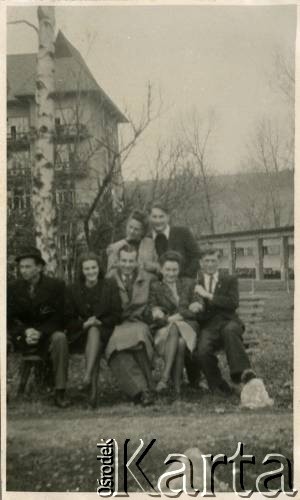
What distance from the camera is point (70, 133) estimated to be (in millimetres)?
4527

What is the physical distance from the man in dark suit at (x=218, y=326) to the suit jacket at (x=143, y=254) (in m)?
0.33

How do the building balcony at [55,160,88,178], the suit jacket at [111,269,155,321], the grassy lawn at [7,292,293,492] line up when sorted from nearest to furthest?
the grassy lawn at [7,292,293,492], the suit jacket at [111,269,155,321], the building balcony at [55,160,88,178]

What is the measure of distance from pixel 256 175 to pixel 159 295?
1.05m

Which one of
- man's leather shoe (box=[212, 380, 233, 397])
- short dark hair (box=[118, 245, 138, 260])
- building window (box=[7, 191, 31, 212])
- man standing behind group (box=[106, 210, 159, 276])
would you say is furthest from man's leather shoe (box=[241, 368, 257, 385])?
building window (box=[7, 191, 31, 212])

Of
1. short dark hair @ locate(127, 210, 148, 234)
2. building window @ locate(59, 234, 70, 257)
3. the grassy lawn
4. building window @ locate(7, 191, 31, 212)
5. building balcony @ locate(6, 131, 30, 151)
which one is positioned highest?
building balcony @ locate(6, 131, 30, 151)

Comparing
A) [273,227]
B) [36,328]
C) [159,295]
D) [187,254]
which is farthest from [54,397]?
[273,227]

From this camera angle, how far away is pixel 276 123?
4.42m

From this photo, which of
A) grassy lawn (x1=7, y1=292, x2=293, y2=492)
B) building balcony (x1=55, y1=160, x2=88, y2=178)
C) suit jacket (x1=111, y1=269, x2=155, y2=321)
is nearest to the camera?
grassy lawn (x1=7, y1=292, x2=293, y2=492)

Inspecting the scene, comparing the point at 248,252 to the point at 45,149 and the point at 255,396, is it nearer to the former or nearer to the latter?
the point at 255,396

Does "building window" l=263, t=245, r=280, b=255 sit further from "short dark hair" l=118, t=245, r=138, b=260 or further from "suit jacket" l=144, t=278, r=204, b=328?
"short dark hair" l=118, t=245, r=138, b=260

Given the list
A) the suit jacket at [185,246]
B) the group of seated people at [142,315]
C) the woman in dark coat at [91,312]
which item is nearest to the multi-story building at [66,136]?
the woman in dark coat at [91,312]

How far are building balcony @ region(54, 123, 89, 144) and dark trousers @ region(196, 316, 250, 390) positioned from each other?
5.05 ft

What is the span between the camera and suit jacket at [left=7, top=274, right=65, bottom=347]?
4426 mm

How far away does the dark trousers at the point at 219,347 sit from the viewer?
4395 millimetres
